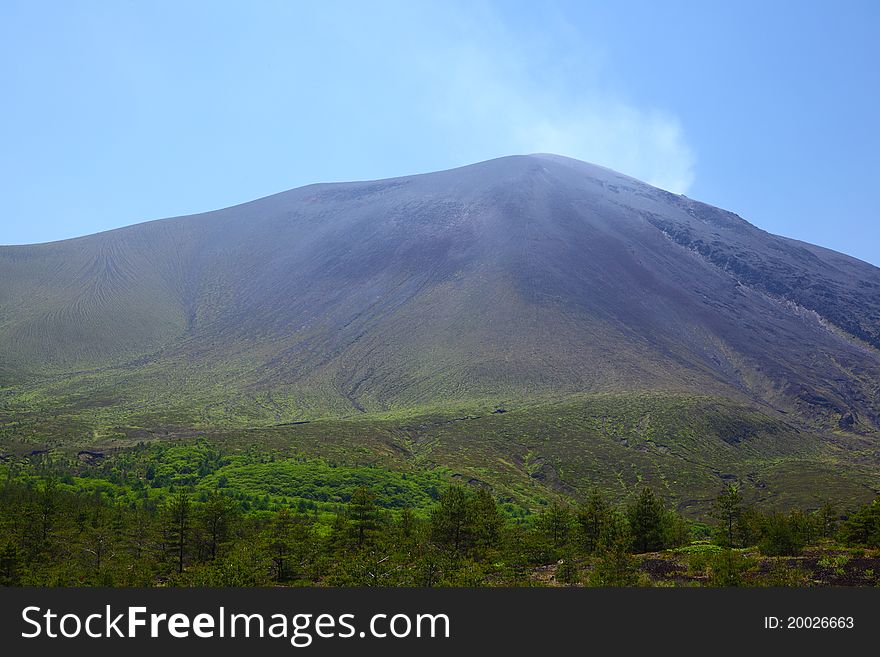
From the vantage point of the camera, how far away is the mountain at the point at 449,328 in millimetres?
89812

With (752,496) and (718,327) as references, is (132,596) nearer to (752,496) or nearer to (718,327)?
(752,496)

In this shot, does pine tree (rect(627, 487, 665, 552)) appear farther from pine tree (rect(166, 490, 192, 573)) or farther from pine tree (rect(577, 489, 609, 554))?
pine tree (rect(166, 490, 192, 573))

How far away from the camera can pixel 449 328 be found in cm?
12212

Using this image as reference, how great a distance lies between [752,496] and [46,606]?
67.8m

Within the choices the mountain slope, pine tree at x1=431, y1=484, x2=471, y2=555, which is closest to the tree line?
pine tree at x1=431, y1=484, x2=471, y2=555

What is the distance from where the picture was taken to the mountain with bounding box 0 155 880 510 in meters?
89.8

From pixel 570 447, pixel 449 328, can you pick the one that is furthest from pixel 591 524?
pixel 449 328

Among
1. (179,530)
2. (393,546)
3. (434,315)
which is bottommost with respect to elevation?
(393,546)

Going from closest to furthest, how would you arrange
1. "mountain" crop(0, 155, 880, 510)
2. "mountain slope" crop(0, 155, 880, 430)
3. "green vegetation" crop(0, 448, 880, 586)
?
1. "green vegetation" crop(0, 448, 880, 586)
2. "mountain" crop(0, 155, 880, 510)
3. "mountain slope" crop(0, 155, 880, 430)

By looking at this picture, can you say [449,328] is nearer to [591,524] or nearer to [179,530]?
[591,524]

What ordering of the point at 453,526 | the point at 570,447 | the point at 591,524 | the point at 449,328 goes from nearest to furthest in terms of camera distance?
the point at 453,526
the point at 591,524
the point at 570,447
the point at 449,328

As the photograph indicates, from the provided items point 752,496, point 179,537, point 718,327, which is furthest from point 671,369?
point 179,537

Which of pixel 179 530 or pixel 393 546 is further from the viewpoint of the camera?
pixel 179 530

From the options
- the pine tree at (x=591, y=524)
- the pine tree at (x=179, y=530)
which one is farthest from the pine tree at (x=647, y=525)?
the pine tree at (x=179, y=530)
